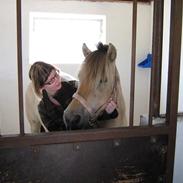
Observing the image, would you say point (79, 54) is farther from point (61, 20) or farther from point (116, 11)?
point (116, 11)

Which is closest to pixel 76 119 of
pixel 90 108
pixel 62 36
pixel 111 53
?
pixel 90 108

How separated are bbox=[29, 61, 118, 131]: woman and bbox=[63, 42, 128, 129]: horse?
31mm

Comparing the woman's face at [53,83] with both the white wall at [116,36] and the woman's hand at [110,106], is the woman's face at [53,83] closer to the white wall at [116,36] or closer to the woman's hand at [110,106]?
the white wall at [116,36]

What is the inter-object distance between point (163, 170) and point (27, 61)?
0.90 m

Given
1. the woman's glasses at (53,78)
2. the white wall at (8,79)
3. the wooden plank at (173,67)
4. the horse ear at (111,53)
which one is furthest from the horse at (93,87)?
the white wall at (8,79)

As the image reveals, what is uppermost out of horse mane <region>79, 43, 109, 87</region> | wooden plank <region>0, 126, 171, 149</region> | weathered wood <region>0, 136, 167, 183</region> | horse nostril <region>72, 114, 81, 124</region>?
horse mane <region>79, 43, 109, 87</region>

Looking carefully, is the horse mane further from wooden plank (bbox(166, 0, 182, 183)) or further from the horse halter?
wooden plank (bbox(166, 0, 182, 183))

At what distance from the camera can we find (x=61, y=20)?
4.86 ft

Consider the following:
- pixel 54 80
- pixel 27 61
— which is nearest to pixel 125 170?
pixel 54 80

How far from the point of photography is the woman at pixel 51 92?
47.9 inches

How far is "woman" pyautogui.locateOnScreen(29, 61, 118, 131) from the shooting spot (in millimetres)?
1216

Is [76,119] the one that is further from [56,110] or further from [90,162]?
[90,162]

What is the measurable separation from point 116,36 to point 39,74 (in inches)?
18.9

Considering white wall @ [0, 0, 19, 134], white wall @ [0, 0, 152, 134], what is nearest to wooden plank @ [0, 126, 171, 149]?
white wall @ [0, 0, 152, 134]
